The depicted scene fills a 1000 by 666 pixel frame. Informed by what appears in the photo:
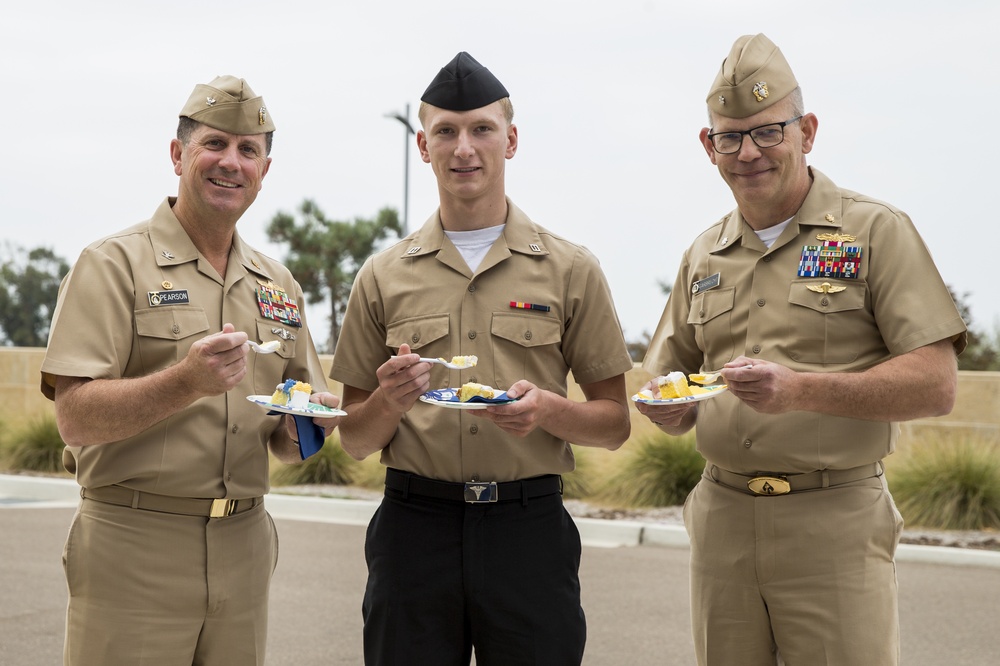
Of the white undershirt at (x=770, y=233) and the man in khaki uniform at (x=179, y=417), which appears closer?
the man in khaki uniform at (x=179, y=417)

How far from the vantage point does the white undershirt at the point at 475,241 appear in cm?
398

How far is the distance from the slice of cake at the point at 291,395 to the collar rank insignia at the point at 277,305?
0.46 metres

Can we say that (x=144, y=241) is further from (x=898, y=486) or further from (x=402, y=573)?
(x=898, y=486)

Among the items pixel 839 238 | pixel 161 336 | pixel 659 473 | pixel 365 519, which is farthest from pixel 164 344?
pixel 659 473


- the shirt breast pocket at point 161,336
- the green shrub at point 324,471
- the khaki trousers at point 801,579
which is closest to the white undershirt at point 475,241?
the shirt breast pocket at point 161,336

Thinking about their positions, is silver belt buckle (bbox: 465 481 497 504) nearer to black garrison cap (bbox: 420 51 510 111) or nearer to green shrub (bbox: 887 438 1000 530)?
black garrison cap (bbox: 420 51 510 111)

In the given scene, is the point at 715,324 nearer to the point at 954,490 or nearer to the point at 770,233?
the point at 770,233

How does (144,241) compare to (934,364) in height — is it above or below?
above

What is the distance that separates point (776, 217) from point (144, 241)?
224 centimetres

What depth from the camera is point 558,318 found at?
12.8 ft

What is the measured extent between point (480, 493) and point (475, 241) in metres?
0.93

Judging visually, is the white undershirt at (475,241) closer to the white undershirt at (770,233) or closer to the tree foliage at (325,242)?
the white undershirt at (770,233)

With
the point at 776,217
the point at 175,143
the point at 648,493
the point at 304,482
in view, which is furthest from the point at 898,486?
the point at 175,143

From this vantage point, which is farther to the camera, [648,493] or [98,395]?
[648,493]
